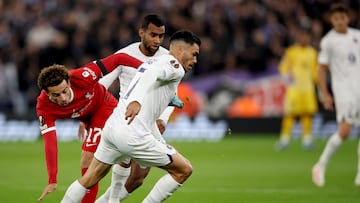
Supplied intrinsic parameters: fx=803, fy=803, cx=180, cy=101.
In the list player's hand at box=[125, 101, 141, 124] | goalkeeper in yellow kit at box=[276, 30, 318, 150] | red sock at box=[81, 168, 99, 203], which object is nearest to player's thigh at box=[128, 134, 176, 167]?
player's hand at box=[125, 101, 141, 124]

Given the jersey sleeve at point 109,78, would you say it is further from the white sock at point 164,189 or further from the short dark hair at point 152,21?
the white sock at point 164,189

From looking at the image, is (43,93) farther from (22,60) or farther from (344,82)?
(22,60)

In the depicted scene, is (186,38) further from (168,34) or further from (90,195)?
(168,34)

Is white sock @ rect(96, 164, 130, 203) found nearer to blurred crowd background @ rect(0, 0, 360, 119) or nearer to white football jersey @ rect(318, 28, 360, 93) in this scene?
white football jersey @ rect(318, 28, 360, 93)

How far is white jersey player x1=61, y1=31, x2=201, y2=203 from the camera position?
7.26 metres

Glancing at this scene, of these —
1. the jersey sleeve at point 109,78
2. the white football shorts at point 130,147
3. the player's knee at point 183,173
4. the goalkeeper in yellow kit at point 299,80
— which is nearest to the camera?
the white football shorts at point 130,147

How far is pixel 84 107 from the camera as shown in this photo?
27.1ft

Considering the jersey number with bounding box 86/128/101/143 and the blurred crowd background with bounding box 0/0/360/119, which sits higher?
the jersey number with bounding box 86/128/101/143

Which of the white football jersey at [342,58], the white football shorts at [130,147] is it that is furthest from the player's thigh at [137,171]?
the white football jersey at [342,58]

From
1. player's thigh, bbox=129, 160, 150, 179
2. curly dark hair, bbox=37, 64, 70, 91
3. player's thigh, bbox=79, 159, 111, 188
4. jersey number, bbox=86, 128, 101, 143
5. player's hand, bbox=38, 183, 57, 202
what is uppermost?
curly dark hair, bbox=37, 64, 70, 91

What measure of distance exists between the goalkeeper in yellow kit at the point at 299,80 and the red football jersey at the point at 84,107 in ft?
32.2

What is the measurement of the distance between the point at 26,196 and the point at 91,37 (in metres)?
11.8

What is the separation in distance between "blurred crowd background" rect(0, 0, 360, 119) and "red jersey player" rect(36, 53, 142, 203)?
1237 cm

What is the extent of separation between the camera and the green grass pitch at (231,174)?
1033 cm
